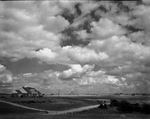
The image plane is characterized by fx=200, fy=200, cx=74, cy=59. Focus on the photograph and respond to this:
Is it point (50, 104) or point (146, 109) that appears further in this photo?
point (50, 104)

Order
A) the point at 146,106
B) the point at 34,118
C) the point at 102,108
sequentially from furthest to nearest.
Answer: the point at 102,108
the point at 146,106
the point at 34,118

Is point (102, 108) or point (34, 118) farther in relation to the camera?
point (102, 108)

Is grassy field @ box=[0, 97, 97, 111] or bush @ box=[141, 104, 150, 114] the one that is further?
grassy field @ box=[0, 97, 97, 111]

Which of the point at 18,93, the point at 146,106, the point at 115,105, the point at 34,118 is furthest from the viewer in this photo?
the point at 18,93

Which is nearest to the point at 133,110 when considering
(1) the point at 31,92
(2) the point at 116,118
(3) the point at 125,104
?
(3) the point at 125,104

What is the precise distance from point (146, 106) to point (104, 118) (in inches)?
969

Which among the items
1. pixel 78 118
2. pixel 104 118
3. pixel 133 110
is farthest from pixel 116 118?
pixel 133 110

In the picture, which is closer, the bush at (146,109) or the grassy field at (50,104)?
the bush at (146,109)

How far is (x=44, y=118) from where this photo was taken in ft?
142

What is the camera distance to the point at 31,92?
482 feet

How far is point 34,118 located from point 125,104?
34.8m

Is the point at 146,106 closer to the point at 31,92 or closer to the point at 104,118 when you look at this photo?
the point at 104,118

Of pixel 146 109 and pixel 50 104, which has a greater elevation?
pixel 50 104

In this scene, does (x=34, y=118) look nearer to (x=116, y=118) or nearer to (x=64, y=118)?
(x=64, y=118)
